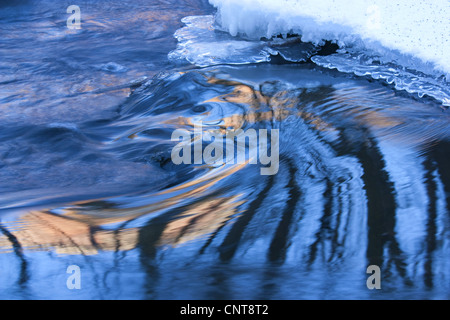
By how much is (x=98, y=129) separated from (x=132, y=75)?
3.23 feet

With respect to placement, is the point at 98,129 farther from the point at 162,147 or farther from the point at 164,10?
the point at 164,10

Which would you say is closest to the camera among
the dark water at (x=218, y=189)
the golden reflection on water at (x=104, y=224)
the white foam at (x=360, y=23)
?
the dark water at (x=218, y=189)

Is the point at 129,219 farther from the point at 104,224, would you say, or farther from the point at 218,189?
the point at 218,189

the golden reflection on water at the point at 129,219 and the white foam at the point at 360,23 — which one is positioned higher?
the white foam at the point at 360,23

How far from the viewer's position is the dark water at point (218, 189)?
1.30 meters

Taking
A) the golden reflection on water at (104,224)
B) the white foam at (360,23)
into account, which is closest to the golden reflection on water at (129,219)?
the golden reflection on water at (104,224)

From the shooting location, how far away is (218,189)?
185 cm

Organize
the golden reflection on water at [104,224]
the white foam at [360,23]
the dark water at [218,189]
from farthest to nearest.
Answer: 1. the white foam at [360,23]
2. the golden reflection on water at [104,224]
3. the dark water at [218,189]

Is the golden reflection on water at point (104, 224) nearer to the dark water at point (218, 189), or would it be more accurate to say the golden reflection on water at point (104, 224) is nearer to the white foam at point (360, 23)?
the dark water at point (218, 189)

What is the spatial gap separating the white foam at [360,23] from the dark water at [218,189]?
14.9 inches

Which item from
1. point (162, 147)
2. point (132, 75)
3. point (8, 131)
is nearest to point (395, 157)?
point (162, 147)

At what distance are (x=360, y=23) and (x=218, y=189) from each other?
2138 mm

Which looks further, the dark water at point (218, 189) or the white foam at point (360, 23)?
the white foam at point (360, 23)
